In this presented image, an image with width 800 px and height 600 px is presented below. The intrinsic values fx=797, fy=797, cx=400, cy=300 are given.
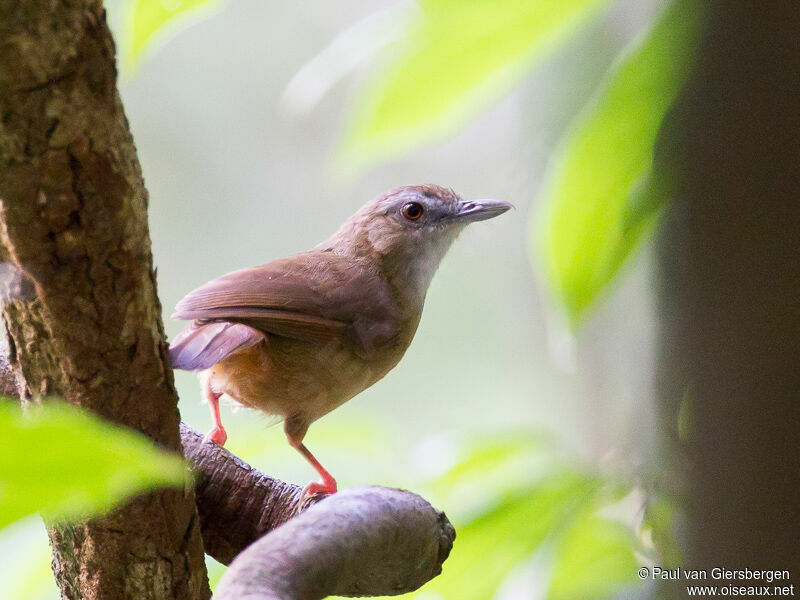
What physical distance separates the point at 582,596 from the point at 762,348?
83 centimetres

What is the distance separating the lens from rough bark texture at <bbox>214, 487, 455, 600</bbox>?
3.22 feet

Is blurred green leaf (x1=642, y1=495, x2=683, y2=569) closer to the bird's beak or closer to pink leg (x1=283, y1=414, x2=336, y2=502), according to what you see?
pink leg (x1=283, y1=414, x2=336, y2=502)

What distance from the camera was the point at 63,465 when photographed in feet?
1.49

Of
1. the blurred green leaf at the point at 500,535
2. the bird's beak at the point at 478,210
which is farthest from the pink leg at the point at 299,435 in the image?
the bird's beak at the point at 478,210

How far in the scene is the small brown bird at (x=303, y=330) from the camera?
215 cm

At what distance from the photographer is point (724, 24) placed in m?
1.73

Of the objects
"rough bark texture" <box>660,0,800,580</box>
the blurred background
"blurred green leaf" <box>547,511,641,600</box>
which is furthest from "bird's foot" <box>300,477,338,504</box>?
"rough bark texture" <box>660,0,800,580</box>

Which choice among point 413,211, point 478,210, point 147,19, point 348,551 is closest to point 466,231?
point 478,210

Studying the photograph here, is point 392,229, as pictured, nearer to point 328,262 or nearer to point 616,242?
point 328,262

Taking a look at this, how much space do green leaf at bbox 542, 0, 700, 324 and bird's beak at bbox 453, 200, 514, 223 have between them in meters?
1.10

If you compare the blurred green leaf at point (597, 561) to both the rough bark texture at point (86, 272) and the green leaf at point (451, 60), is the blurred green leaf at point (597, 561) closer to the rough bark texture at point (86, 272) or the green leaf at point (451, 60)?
the rough bark texture at point (86, 272)

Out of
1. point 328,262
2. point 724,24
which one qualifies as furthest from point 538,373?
point 724,24

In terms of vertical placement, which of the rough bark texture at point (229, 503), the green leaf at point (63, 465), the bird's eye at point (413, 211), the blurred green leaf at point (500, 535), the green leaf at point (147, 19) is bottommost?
the blurred green leaf at point (500, 535)

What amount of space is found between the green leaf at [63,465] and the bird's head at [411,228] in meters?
2.29
